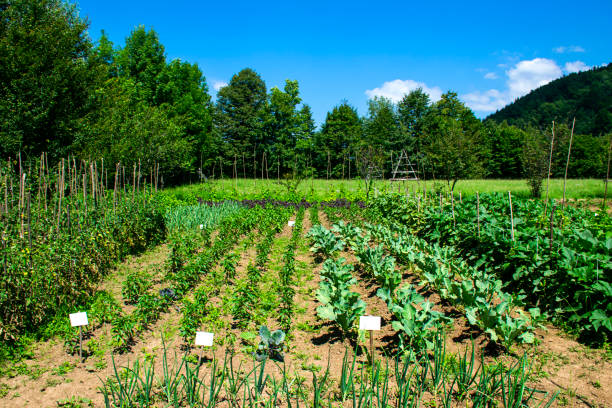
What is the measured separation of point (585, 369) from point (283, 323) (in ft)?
10.1

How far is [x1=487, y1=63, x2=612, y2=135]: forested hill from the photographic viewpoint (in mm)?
55219

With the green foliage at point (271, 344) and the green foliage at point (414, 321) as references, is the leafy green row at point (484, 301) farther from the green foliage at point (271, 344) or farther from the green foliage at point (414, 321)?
the green foliage at point (271, 344)

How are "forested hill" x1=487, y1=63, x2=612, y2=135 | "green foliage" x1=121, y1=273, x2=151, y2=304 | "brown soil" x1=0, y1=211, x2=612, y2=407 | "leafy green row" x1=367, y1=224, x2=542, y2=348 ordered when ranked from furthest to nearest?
1. "forested hill" x1=487, y1=63, x2=612, y2=135
2. "green foliage" x1=121, y1=273, x2=151, y2=304
3. "leafy green row" x1=367, y1=224, x2=542, y2=348
4. "brown soil" x1=0, y1=211, x2=612, y2=407

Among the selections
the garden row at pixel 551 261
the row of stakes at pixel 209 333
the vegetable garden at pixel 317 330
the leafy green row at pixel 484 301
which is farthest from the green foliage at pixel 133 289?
the garden row at pixel 551 261

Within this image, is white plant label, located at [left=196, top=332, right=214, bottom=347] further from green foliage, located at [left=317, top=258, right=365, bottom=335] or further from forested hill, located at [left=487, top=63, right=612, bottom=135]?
forested hill, located at [left=487, top=63, right=612, bottom=135]

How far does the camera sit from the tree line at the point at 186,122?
14.8 metres

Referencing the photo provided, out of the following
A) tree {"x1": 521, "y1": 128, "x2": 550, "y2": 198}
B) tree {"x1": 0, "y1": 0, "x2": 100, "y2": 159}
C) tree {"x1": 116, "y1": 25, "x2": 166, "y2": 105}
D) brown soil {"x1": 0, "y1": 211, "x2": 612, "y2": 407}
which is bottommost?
brown soil {"x1": 0, "y1": 211, "x2": 612, "y2": 407}

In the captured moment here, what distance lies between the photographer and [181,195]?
1883cm

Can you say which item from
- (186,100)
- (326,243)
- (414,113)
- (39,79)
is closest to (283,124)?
(186,100)

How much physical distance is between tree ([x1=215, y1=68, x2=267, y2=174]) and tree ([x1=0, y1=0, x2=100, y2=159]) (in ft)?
65.5

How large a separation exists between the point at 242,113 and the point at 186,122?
1057cm

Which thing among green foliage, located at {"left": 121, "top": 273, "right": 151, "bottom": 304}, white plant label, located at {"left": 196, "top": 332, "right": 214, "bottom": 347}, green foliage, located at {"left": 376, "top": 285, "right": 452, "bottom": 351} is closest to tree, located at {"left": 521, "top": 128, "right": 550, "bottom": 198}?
green foliage, located at {"left": 376, "top": 285, "right": 452, "bottom": 351}

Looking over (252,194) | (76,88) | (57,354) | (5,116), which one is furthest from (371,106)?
(57,354)

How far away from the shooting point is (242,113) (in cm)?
3897
